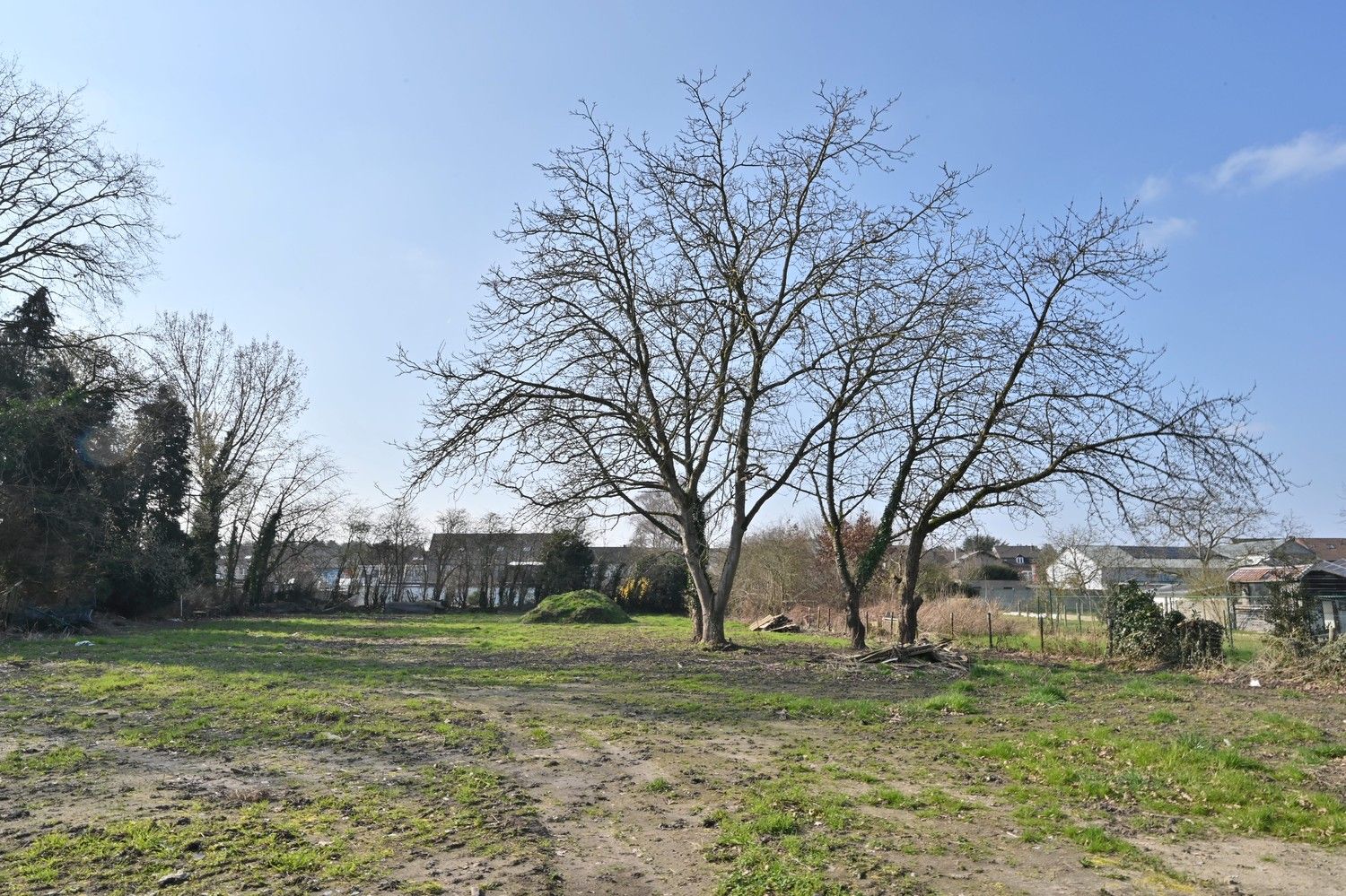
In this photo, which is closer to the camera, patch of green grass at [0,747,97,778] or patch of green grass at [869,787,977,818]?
patch of green grass at [869,787,977,818]

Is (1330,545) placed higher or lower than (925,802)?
higher

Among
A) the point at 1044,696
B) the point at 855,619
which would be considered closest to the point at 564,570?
the point at 855,619

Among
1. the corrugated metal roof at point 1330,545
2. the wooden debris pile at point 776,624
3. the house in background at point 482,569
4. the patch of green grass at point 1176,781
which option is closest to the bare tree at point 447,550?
the house in background at point 482,569

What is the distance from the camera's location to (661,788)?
5930mm

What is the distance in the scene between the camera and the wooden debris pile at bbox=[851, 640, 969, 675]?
14.2m

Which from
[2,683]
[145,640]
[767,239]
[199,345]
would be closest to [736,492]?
[767,239]

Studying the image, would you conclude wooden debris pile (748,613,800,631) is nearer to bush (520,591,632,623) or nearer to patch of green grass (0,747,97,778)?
bush (520,591,632,623)

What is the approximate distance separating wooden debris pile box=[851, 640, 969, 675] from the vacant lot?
2561 mm

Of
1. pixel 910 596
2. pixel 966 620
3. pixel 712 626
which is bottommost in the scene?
pixel 712 626

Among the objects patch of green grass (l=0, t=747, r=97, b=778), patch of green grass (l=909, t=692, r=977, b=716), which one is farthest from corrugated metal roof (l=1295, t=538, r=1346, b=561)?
patch of green grass (l=0, t=747, r=97, b=778)

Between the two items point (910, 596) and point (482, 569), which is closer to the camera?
point (910, 596)

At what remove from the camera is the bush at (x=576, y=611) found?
31469mm

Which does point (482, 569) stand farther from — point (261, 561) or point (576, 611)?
point (576, 611)

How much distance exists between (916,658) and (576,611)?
18818 millimetres
